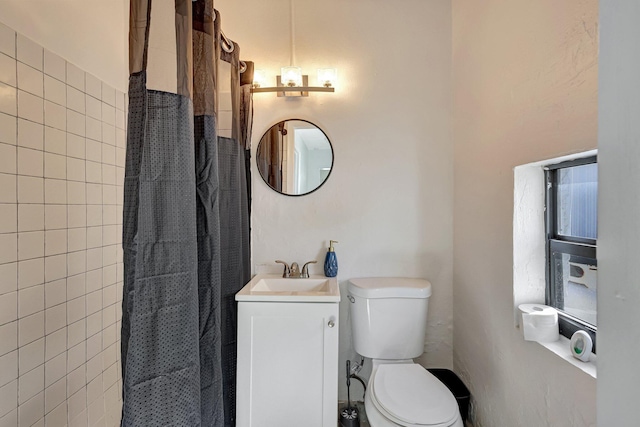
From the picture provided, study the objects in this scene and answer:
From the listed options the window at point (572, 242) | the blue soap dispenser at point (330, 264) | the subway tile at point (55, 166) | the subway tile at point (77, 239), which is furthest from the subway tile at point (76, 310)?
the window at point (572, 242)

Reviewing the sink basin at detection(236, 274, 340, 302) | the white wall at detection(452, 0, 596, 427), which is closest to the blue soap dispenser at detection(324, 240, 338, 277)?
the sink basin at detection(236, 274, 340, 302)

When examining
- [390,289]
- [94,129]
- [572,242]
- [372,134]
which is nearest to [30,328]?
[94,129]

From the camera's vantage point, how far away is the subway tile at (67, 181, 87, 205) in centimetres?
131

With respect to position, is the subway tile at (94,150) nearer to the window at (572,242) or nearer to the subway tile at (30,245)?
the subway tile at (30,245)

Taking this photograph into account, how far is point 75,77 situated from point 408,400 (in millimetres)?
1938

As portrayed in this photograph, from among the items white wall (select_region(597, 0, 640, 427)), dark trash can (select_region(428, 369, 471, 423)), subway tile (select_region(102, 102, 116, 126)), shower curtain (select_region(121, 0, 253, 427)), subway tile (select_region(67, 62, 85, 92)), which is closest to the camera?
white wall (select_region(597, 0, 640, 427))

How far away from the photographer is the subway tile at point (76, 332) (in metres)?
1.31

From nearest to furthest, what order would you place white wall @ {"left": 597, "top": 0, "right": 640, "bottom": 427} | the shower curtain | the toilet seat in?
white wall @ {"left": 597, "top": 0, "right": 640, "bottom": 427}, the shower curtain, the toilet seat

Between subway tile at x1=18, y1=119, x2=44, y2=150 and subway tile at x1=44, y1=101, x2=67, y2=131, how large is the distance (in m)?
0.04

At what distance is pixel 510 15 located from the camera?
1281 millimetres

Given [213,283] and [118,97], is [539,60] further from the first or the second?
[118,97]

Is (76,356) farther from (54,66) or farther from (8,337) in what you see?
(54,66)

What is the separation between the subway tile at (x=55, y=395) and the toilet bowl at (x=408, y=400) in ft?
4.12

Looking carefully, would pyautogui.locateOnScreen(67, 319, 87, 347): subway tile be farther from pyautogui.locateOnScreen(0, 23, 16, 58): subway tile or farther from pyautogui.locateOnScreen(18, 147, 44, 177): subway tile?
pyautogui.locateOnScreen(0, 23, 16, 58): subway tile
